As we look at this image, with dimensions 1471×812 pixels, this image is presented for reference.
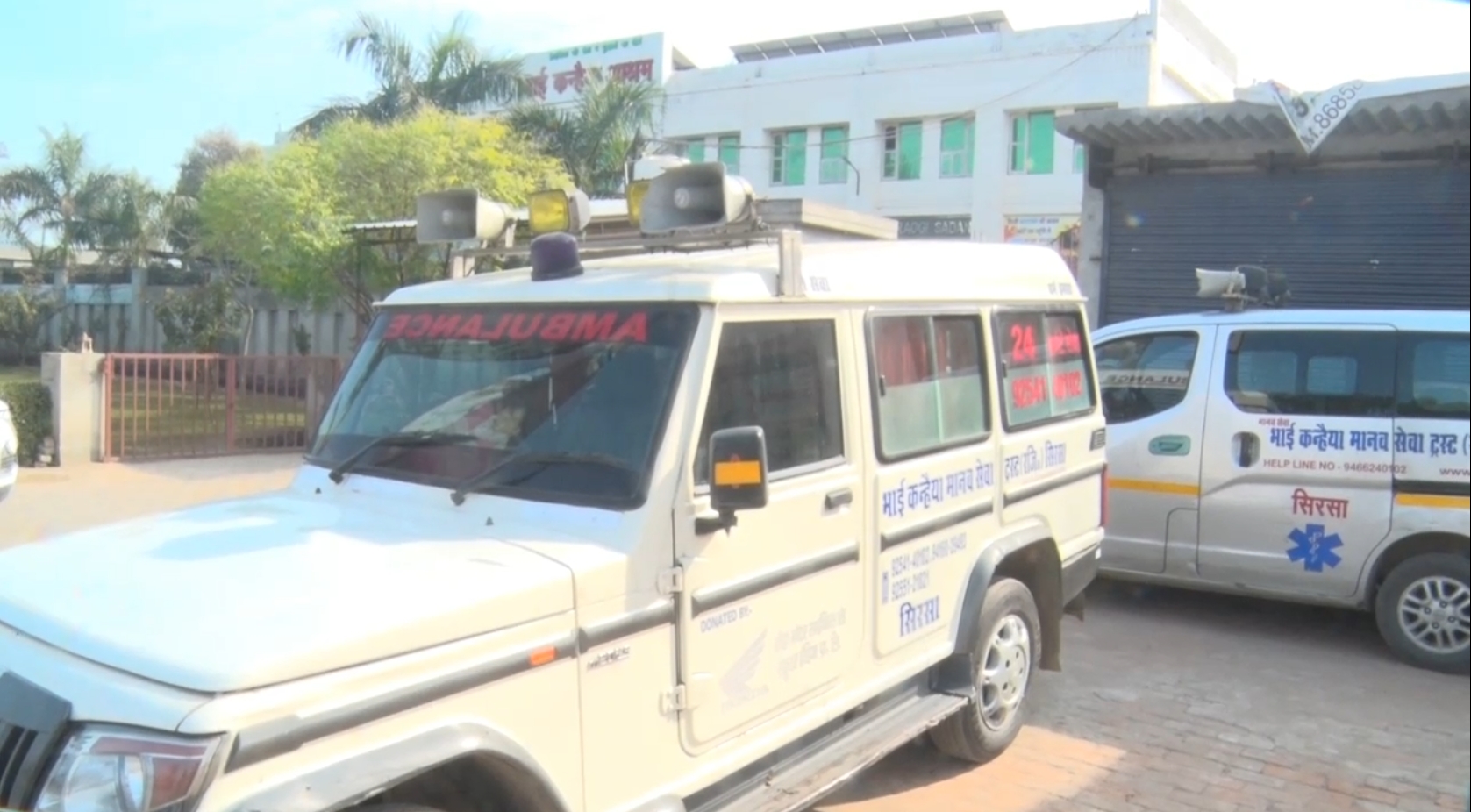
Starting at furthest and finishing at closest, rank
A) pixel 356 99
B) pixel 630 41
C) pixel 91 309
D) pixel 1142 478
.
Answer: pixel 630 41, pixel 91 309, pixel 356 99, pixel 1142 478

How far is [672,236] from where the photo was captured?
13.9 feet

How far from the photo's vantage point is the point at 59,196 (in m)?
13.6

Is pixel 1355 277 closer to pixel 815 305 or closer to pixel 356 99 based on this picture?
pixel 815 305

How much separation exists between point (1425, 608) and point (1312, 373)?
4.48 ft

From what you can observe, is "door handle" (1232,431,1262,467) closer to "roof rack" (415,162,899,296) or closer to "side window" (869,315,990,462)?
"side window" (869,315,990,462)

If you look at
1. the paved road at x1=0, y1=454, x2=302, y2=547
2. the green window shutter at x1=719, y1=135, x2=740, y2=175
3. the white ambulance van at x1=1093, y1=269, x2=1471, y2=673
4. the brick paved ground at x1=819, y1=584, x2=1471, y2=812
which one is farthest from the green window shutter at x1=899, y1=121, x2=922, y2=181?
the brick paved ground at x1=819, y1=584, x2=1471, y2=812

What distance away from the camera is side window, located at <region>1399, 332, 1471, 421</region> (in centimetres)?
438

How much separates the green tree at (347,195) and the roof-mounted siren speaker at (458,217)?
9.42 metres

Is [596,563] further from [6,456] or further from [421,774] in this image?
[6,456]

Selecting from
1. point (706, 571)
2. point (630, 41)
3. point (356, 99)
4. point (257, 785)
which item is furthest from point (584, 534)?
point (630, 41)

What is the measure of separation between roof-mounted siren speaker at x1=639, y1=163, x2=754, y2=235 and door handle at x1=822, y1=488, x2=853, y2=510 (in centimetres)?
98

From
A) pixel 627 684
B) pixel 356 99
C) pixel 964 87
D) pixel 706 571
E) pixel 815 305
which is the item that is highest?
pixel 964 87

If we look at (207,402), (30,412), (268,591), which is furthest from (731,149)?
(268,591)

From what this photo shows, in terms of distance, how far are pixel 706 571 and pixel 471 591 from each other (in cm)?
79
